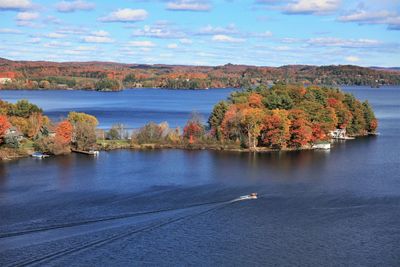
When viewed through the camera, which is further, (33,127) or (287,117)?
(33,127)

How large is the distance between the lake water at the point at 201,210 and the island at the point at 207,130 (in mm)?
2560

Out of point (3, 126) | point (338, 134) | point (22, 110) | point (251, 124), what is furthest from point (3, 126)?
point (338, 134)

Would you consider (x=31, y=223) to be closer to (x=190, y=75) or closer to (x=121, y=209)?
(x=121, y=209)

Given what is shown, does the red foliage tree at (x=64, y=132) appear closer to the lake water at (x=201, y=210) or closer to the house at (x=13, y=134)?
the lake water at (x=201, y=210)

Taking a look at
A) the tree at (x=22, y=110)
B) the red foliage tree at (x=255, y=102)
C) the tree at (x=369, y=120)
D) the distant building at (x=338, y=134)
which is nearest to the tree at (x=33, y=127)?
the tree at (x=22, y=110)

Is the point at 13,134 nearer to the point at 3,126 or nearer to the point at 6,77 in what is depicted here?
the point at 3,126

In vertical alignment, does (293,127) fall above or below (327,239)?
above

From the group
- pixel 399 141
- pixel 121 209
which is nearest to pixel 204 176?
pixel 121 209

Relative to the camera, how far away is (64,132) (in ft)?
135

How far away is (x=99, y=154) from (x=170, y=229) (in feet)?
63.1

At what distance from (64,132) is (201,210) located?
18.8 m

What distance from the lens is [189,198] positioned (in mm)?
27453

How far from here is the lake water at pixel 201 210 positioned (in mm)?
20016

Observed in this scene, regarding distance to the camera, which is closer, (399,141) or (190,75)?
(399,141)
